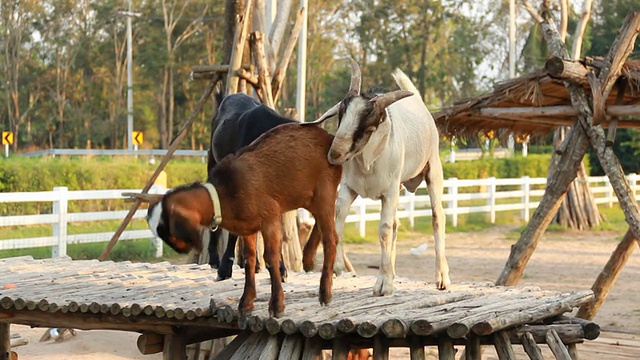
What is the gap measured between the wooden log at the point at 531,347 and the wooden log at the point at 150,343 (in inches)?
103

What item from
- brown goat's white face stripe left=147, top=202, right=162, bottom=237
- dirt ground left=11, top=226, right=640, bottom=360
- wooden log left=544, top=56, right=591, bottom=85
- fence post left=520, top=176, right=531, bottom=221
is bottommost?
dirt ground left=11, top=226, right=640, bottom=360

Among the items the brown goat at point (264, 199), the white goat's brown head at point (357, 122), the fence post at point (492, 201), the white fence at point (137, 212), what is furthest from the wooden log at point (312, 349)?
the fence post at point (492, 201)

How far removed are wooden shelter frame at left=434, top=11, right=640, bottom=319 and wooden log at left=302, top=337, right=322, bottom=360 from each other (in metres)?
3.23

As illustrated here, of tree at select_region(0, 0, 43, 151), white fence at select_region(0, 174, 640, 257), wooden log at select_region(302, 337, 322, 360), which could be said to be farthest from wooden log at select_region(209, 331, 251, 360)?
tree at select_region(0, 0, 43, 151)

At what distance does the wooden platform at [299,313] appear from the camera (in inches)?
206

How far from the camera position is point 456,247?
18.1 metres

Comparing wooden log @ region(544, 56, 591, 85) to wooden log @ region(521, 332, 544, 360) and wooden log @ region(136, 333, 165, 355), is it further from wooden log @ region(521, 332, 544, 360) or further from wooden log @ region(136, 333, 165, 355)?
wooden log @ region(136, 333, 165, 355)

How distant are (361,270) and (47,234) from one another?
17.7 ft

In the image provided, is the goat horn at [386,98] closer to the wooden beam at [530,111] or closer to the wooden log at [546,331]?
the wooden log at [546,331]

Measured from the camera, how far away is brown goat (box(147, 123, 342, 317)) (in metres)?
4.94

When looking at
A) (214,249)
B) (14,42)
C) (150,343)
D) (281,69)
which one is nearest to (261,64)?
(281,69)

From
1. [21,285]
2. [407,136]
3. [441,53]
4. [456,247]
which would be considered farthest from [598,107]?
[441,53]

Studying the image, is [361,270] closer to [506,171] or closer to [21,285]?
[21,285]

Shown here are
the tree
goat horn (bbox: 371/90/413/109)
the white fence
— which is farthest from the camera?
the tree
